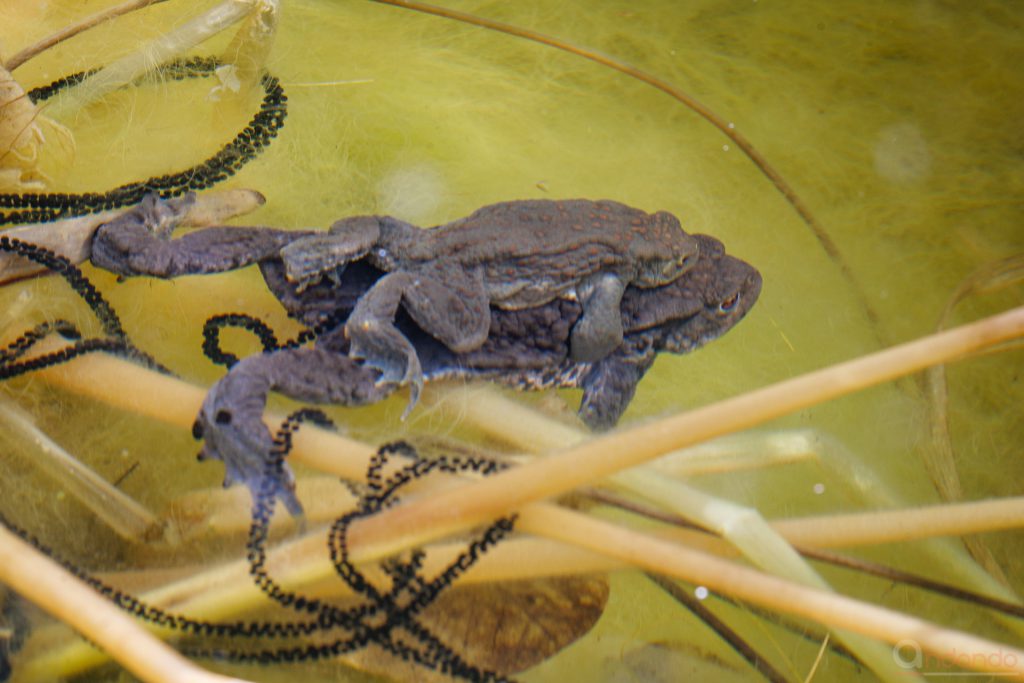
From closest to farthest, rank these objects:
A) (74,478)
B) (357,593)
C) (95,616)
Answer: (95,616)
(357,593)
(74,478)

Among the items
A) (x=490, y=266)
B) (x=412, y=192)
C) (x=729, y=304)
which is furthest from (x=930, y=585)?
(x=412, y=192)

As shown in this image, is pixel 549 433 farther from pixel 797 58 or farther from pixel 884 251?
pixel 797 58

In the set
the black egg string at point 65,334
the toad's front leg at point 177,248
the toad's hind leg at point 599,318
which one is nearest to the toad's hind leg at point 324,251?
the toad's front leg at point 177,248

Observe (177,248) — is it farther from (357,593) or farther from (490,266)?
(357,593)

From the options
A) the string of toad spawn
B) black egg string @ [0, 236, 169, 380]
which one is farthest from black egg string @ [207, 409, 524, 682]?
black egg string @ [0, 236, 169, 380]

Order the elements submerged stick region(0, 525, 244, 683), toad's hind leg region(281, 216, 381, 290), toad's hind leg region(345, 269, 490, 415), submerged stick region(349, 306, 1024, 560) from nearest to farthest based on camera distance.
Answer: submerged stick region(0, 525, 244, 683) < submerged stick region(349, 306, 1024, 560) < toad's hind leg region(345, 269, 490, 415) < toad's hind leg region(281, 216, 381, 290)

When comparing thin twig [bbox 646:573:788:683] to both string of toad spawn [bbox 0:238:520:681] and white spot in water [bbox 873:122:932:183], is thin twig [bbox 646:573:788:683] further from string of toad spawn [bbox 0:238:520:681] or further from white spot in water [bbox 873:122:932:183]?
white spot in water [bbox 873:122:932:183]
